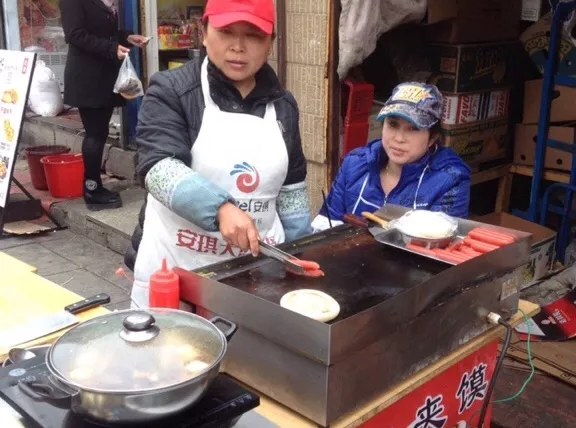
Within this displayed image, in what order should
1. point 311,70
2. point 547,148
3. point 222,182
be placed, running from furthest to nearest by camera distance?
point 547,148 < point 311,70 < point 222,182

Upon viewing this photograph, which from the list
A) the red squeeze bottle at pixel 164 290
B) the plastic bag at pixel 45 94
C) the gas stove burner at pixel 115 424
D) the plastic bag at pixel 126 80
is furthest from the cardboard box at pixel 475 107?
the plastic bag at pixel 45 94

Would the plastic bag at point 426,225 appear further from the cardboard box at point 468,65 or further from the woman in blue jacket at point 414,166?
the cardboard box at point 468,65

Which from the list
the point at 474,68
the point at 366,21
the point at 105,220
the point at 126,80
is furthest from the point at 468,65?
the point at 105,220

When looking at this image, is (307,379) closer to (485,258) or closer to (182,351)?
(182,351)

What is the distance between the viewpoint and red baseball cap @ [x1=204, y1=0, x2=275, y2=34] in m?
1.89

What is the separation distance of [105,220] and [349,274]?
4.10 m

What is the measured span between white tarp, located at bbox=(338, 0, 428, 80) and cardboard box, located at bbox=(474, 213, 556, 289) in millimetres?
1408

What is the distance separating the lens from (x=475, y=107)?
4.63 metres

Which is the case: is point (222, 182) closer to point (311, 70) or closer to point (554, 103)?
point (311, 70)

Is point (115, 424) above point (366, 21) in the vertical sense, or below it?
below

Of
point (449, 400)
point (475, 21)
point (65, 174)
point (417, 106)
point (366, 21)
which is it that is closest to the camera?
point (449, 400)

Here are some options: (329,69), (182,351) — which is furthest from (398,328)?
(329,69)

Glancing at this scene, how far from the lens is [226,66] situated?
6.61 feet

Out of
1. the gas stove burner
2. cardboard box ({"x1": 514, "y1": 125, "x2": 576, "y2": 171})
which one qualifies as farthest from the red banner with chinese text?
cardboard box ({"x1": 514, "y1": 125, "x2": 576, "y2": 171})
